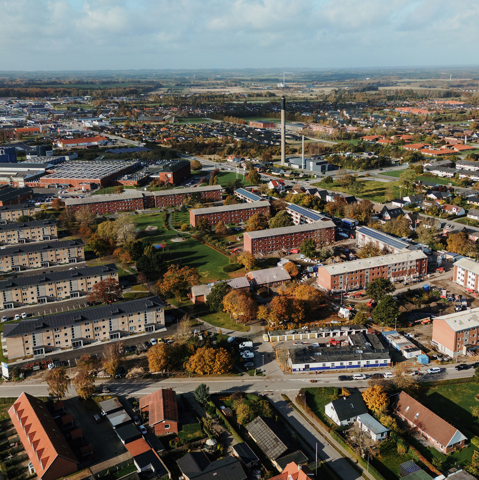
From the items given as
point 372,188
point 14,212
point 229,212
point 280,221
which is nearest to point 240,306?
point 280,221

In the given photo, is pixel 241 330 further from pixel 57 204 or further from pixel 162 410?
pixel 57 204

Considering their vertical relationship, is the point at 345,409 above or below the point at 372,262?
below

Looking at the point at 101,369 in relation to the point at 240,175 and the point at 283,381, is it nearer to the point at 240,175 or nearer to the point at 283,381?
the point at 283,381

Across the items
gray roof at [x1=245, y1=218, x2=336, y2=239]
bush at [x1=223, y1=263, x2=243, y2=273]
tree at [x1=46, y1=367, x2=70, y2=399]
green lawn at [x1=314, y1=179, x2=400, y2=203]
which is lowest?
tree at [x1=46, y1=367, x2=70, y2=399]

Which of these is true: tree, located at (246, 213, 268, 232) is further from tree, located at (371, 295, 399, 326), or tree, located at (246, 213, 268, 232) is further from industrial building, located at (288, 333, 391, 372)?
industrial building, located at (288, 333, 391, 372)

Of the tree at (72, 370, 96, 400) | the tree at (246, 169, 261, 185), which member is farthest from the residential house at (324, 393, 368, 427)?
the tree at (246, 169, 261, 185)
